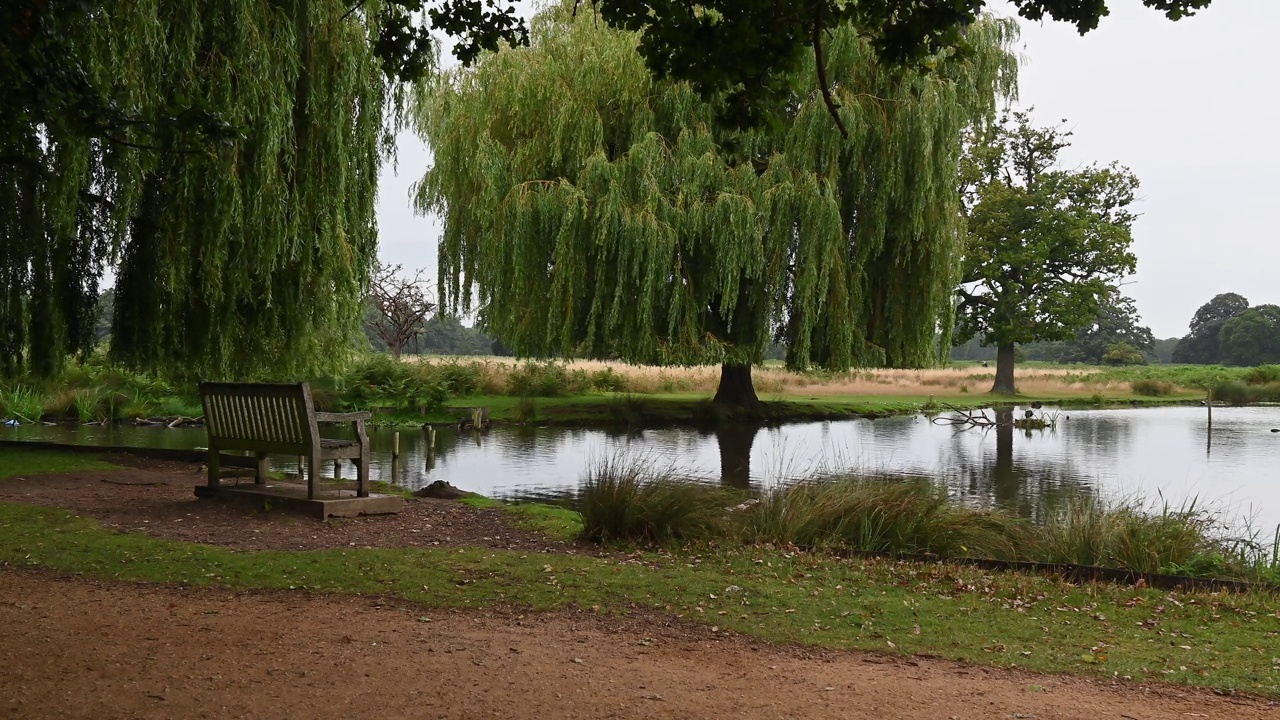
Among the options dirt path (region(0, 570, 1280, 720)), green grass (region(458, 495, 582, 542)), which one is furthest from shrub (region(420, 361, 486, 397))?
dirt path (region(0, 570, 1280, 720))

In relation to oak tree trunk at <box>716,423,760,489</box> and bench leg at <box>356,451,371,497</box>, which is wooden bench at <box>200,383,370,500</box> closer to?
bench leg at <box>356,451,371,497</box>

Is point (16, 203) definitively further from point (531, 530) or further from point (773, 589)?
point (773, 589)

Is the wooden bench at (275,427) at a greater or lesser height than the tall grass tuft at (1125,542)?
greater

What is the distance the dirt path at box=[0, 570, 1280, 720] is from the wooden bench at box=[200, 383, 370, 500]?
10.6 feet

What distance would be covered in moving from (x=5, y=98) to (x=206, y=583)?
113 inches

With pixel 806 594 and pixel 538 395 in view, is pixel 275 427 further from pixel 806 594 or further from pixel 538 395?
pixel 538 395

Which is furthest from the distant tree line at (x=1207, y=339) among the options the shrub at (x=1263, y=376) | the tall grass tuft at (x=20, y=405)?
the tall grass tuft at (x=20, y=405)

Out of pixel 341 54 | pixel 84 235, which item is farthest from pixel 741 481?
pixel 84 235

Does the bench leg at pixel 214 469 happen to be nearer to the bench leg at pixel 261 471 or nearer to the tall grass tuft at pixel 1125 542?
the bench leg at pixel 261 471

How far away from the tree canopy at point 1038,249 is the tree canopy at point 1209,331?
4965 centimetres


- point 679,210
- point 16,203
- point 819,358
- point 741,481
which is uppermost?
point 679,210

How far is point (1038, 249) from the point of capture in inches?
1559

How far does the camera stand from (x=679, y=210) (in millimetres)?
21594

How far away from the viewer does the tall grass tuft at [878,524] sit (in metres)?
8.45
